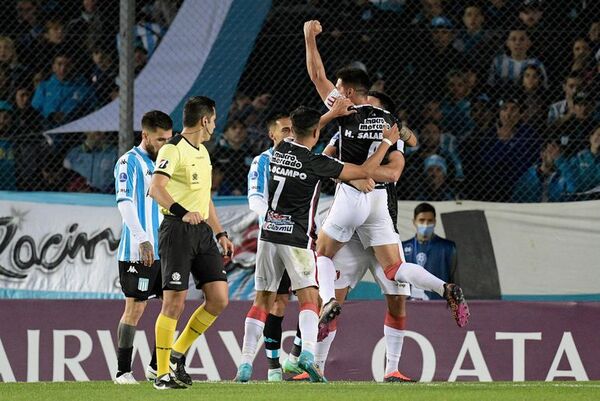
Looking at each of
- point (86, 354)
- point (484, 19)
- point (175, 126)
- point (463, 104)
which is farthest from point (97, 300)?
point (484, 19)

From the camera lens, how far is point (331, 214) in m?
9.20

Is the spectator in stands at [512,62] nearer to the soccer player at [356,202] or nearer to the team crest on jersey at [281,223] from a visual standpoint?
the soccer player at [356,202]

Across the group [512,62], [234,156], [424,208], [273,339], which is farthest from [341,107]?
[512,62]

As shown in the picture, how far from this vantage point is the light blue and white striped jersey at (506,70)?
502 inches

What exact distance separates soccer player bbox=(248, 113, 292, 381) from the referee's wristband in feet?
5.67

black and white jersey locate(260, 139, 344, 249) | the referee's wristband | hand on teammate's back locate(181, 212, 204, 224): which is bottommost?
hand on teammate's back locate(181, 212, 204, 224)

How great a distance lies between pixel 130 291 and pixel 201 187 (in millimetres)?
1242

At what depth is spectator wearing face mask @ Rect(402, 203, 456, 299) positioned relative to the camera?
11.0m

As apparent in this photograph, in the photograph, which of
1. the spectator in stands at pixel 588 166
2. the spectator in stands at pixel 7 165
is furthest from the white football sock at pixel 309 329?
the spectator in stands at pixel 7 165

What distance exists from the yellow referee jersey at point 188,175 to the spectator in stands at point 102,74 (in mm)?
5178

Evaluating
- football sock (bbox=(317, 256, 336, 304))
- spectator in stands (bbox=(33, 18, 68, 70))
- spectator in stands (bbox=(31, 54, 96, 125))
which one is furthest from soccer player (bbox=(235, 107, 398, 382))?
spectator in stands (bbox=(33, 18, 68, 70))

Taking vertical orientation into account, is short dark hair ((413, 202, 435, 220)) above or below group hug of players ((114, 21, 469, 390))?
above

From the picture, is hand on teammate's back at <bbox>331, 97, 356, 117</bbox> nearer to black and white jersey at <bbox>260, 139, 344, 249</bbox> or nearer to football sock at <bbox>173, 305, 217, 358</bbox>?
black and white jersey at <bbox>260, 139, 344, 249</bbox>

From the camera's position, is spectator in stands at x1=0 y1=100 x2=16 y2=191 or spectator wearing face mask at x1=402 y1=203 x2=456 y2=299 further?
spectator in stands at x1=0 y1=100 x2=16 y2=191
